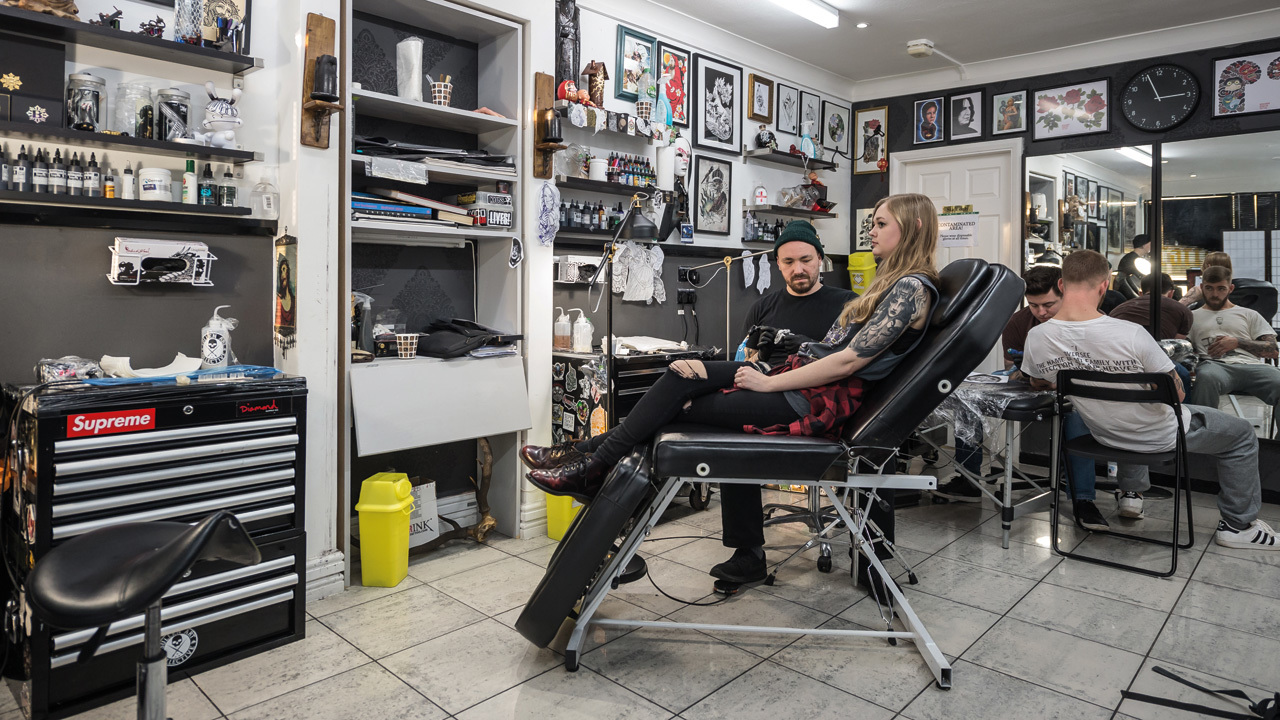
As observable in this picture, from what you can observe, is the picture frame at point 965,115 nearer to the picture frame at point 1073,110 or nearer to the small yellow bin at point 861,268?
the picture frame at point 1073,110

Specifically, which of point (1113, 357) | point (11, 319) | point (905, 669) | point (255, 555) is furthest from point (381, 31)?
point (1113, 357)

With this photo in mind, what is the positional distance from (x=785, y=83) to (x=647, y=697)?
4895 millimetres

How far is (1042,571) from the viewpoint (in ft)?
11.0

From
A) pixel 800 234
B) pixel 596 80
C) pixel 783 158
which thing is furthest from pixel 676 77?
pixel 800 234

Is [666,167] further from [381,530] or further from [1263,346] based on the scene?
[1263,346]

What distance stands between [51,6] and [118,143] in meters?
0.43

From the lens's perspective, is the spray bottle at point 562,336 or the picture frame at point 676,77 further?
→ the picture frame at point 676,77

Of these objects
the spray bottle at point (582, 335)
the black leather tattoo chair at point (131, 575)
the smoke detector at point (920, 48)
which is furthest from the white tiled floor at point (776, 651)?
the smoke detector at point (920, 48)

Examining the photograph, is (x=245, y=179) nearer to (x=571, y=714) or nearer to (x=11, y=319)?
(x=11, y=319)

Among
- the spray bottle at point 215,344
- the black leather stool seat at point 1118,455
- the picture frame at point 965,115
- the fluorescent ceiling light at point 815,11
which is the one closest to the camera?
the spray bottle at point 215,344

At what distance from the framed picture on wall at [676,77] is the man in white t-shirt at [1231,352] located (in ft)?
11.6

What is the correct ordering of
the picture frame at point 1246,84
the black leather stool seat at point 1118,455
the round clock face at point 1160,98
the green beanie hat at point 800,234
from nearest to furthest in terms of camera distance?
the black leather stool seat at point 1118,455
the green beanie hat at point 800,234
the picture frame at point 1246,84
the round clock face at point 1160,98

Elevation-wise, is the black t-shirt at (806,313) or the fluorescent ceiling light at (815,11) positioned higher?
the fluorescent ceiling light at (815,11)

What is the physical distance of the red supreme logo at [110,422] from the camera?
6.93 feet
